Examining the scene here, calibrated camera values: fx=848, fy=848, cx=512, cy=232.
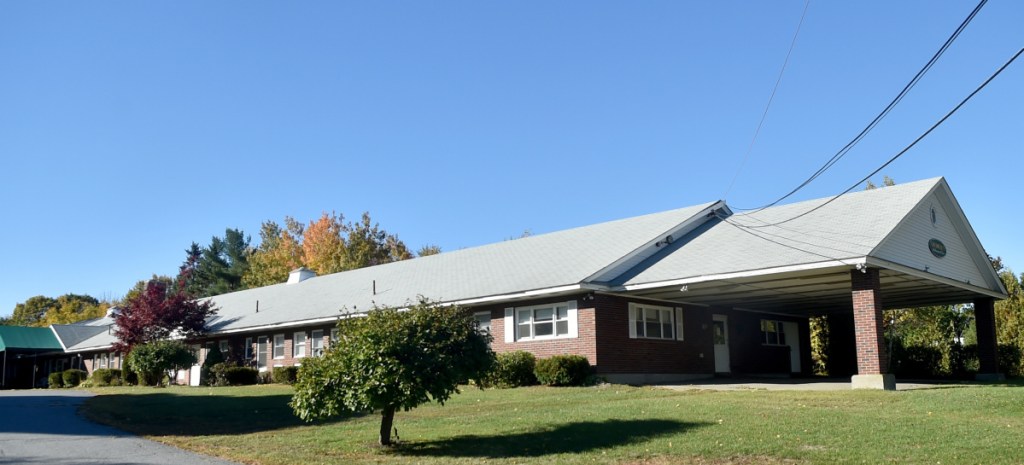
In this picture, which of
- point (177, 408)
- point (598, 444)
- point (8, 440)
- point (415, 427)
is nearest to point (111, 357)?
point (177, 408)

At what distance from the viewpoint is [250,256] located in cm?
7825

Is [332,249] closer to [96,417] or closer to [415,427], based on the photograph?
[96,417]

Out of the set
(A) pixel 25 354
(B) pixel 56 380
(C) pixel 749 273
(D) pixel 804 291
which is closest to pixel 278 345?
(B) pixel 56 380

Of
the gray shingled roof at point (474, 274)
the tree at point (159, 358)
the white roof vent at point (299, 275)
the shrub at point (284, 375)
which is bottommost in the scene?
the shrub at point (284, 375)

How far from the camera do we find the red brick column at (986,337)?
2645cm

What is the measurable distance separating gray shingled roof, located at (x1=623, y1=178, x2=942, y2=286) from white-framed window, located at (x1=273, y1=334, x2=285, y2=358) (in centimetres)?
1740

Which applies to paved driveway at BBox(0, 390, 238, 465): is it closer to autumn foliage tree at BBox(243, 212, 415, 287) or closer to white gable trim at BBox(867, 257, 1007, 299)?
white gable trim at BBox(867, 257, 1007, 299)

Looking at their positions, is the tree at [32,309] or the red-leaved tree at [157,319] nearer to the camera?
the red-leaved tree at [157,319]

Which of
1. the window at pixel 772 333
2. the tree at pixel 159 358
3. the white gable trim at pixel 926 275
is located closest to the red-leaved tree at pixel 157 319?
the tree at pixel 159 358

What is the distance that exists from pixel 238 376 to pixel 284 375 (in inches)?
113

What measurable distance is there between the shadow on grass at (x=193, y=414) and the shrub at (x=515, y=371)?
5754 mm

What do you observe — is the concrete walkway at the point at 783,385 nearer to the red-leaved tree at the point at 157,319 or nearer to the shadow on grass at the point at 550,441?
the shadow on grass at the point at 550,441

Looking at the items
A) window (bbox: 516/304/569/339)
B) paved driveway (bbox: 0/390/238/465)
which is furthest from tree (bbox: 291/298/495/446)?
window (bbox: 516/304/569/339)

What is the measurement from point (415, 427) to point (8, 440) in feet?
22.8
